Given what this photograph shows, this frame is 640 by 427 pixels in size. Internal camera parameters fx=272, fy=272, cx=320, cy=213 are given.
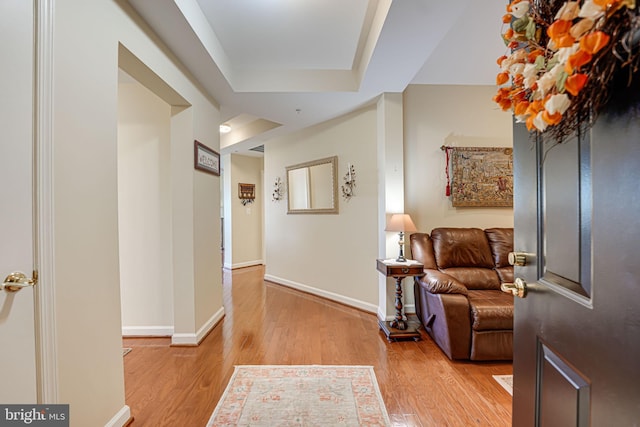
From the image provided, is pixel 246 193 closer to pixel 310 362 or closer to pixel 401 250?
pixel 401 250

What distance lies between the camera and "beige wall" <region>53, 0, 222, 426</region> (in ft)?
3.93

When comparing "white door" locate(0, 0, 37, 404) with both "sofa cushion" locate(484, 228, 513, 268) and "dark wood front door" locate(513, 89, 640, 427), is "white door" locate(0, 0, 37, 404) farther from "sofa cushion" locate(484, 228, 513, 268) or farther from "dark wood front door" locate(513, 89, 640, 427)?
"sofa cushion" locate(484, 228, 513, 268)

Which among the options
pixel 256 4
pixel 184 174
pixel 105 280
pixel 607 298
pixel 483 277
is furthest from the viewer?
pixel 483 277

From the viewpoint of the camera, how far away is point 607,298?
1.87 ft

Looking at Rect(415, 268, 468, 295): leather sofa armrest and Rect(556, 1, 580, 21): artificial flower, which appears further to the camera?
Rect(415, 268, 468, 295): leather sofa armrest

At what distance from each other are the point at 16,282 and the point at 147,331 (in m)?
2.00

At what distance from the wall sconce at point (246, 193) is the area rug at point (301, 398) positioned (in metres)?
4.27

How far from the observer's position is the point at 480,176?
3.20m

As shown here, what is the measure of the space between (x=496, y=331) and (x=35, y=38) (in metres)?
3.16

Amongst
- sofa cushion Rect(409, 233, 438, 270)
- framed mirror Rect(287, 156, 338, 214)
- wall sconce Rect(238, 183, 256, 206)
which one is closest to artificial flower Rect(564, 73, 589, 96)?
sofa cushion Rect(409, 233, 438, 270)

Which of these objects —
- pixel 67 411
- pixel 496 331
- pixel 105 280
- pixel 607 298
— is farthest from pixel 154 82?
pixel 496 331

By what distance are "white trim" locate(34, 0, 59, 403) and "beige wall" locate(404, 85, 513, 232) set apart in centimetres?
299

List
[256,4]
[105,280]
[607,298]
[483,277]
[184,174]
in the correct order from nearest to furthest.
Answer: [607,298]
[105,280]
[256,4]
[184,174]
[483,277]

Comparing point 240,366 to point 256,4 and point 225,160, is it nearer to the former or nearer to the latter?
point 256,4
